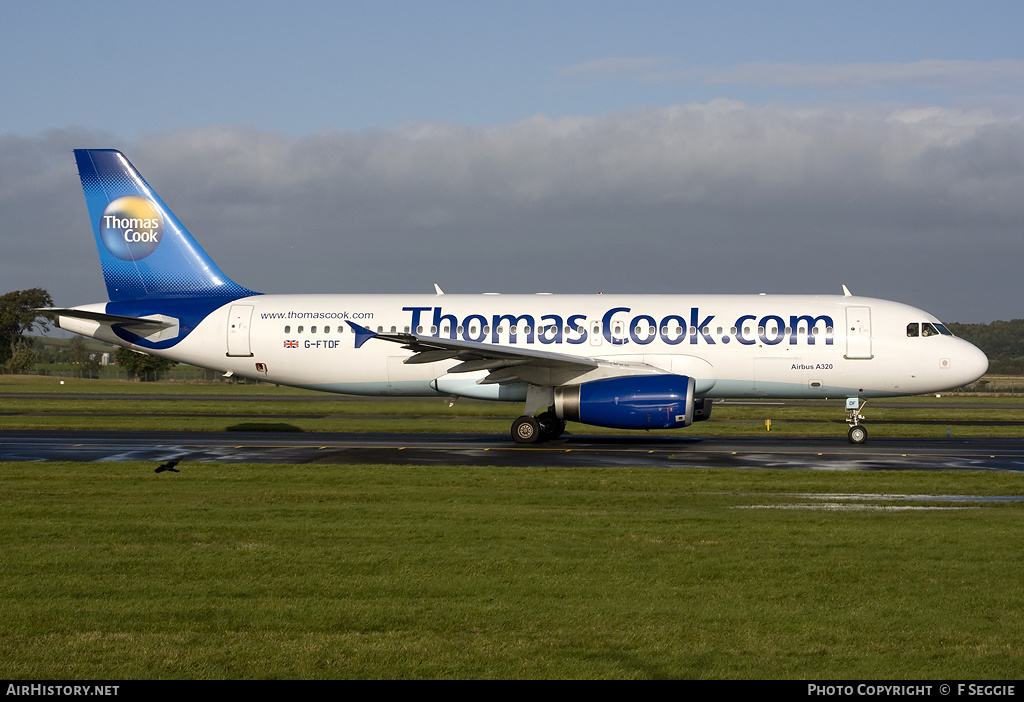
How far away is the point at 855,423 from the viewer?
2748 centimetres

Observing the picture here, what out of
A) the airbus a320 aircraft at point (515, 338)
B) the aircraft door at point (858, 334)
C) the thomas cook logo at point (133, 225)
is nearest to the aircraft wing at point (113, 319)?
the airbus a320 aircraft at point (515, 338)

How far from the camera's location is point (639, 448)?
25.9m

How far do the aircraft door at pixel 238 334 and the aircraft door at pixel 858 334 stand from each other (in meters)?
17.7

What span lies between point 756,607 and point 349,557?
4.71m

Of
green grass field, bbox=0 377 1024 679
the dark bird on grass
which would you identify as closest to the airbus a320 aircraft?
the dark bird on grass

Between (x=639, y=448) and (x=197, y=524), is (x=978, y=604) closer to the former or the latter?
(x=197, y=524)

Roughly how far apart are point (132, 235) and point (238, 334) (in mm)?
4818

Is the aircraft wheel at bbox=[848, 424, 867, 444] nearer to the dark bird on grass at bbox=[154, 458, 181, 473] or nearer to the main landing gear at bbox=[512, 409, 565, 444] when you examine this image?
the main landing gear at bbox=[512, 409, 565, 444]

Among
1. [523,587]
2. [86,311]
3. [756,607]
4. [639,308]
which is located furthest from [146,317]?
[756,607]

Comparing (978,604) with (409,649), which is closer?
(409,649)

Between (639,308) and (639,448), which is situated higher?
(639,308)

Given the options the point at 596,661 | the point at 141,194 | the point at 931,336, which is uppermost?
the point at 141,194

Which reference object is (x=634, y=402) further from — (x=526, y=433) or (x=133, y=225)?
(x=133, y=225)

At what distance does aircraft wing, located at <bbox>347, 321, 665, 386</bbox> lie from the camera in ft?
82.5
